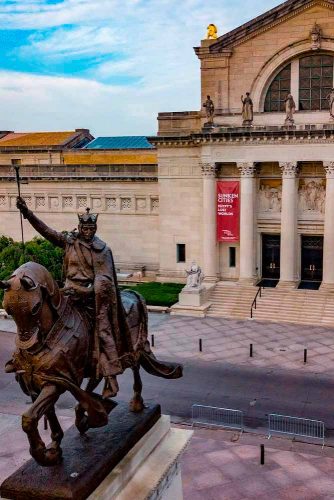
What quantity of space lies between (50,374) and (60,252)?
101 ft

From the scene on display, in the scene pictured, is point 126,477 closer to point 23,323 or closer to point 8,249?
point 23,323

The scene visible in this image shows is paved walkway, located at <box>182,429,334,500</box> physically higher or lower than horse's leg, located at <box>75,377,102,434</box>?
lower

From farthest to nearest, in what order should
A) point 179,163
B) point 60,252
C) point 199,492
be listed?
1. point 179,163
2. point 60,252
3. point 199,492

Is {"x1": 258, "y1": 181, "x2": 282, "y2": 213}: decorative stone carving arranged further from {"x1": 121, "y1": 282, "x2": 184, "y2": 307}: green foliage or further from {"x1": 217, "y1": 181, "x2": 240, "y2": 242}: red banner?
{"x1": 121, "y1": 282, "x2": 184, "y2": 307}: green foliage

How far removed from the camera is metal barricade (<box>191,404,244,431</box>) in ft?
68.8

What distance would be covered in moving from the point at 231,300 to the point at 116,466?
28527 millimetres

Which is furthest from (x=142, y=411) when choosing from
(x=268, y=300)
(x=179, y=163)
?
(x=179, y=163)

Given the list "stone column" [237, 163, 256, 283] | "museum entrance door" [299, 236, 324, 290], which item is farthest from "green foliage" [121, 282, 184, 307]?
"museum entrance door" [299, 236, 324, 290]

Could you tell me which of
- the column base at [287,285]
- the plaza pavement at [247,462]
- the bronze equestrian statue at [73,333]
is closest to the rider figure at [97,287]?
the bronze equestrian statue at [73,333]

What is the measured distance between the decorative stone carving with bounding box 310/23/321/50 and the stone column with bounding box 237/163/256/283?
8.82 metres

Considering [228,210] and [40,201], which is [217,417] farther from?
[40,201]

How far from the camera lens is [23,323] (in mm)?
9711

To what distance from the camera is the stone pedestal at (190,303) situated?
37.4 meters

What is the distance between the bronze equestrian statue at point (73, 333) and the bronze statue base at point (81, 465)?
29 cm
